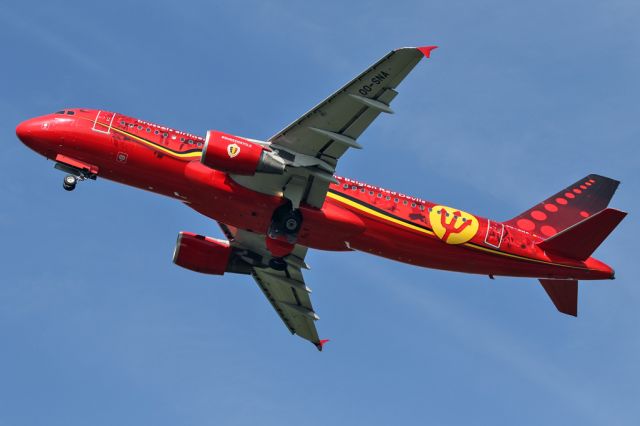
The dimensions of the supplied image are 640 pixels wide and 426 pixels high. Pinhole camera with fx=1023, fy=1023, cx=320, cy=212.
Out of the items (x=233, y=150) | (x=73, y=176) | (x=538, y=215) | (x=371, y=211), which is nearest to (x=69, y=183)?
(x=73, y=176)

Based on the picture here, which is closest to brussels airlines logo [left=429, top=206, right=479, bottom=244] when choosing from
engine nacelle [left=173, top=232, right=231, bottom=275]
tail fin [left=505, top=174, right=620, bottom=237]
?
tail fin [left=505, top=174, right=620, bottom=237]

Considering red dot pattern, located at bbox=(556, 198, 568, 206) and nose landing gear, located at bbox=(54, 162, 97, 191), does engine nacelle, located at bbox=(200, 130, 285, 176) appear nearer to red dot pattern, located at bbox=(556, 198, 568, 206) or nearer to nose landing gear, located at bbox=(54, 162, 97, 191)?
nose landing gear, located at bbox=(54, 162, 97, 191)

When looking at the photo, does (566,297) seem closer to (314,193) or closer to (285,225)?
(314,193)

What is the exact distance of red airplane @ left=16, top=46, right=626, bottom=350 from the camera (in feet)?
176

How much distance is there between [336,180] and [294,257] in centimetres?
1104

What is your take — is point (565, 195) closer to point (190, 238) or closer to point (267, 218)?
point (267, 218)

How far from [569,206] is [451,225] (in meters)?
9.75

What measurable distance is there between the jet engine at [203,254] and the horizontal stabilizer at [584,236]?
1975 centimetres

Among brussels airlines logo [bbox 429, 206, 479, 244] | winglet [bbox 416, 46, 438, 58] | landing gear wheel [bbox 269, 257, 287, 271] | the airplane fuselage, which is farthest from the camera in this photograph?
landing gear wheel [bbox 269, 257, 287, 271]

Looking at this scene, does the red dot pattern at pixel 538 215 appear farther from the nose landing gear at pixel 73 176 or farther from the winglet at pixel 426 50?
the nose landing gear at pixel 73 176

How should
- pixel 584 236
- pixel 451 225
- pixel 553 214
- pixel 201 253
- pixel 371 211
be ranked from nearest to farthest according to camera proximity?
1. pixel 371 211
2. pixel 584 236
3. pixel 451 225
4. pixel 553 214
5. pixel 201 253

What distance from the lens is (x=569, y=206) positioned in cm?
6369

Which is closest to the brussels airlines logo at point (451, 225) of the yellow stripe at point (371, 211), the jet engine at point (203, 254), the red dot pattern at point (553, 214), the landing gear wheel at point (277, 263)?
the yellow stripe at point (371, 211)

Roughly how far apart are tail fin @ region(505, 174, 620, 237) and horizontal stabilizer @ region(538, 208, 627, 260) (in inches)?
115
